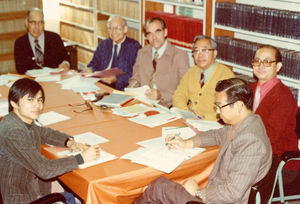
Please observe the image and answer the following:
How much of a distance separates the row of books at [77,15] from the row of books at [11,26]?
2.70ft

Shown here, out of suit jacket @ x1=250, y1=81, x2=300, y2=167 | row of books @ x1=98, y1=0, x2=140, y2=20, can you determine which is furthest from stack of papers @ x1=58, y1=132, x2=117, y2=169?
row of books @ x1=98, y1=0, x2=140, y2=20

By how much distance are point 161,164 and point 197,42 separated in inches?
65.2

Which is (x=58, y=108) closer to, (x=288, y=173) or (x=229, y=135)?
(x=229, y=135)

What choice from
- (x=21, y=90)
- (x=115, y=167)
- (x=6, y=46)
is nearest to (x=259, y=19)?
(x=115, y=167)

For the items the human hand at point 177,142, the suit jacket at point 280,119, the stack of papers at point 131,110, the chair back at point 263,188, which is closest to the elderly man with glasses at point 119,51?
the stack of papers at point 131,110

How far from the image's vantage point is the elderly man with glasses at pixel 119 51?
16.9ft

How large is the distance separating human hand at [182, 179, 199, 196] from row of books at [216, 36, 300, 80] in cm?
198

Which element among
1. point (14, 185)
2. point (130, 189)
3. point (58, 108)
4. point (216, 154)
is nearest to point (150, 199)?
point (130, 189)

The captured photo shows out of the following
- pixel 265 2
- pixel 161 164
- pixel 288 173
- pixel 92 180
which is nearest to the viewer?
pixel 92 180

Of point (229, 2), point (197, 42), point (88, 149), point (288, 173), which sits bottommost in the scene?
point (288, 173)

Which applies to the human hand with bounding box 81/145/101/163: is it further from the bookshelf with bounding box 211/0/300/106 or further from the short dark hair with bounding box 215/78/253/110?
the bookshelf with bounding box 211/0/300/106

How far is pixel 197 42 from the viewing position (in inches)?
155

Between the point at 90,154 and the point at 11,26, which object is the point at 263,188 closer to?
the point at 90,154

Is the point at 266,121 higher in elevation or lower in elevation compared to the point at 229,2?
lower
